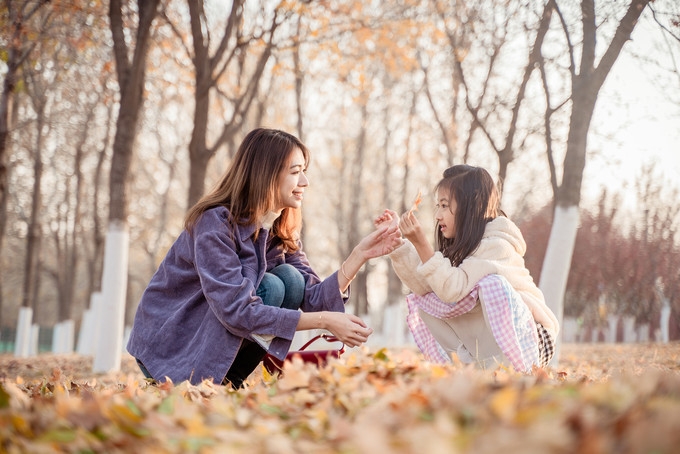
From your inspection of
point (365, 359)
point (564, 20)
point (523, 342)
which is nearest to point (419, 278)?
point (523, 342)

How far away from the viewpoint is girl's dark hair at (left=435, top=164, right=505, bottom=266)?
400 cm

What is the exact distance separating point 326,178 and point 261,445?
72.8ft

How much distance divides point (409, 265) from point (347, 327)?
1.09 m

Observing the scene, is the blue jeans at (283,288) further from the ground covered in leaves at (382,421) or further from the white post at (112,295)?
the white post at (112,295)

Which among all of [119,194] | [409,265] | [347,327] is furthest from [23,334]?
[347,327]

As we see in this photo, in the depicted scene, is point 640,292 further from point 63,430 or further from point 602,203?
point 63,430

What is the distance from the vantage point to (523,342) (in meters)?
3.60

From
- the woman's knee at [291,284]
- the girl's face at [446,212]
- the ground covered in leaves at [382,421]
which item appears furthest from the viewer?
the girl's face at [446,212]

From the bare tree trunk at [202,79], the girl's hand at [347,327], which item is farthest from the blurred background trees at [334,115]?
the girl's hand at [347,327]

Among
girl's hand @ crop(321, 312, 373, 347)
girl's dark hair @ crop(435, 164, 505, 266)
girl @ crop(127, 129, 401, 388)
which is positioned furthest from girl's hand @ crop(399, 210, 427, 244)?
girl's hand @ crop(321, 312, 373, 347)

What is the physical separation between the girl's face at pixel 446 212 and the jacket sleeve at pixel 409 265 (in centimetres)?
27

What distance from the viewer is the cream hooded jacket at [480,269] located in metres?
3.69

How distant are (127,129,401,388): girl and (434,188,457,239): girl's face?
0.50m

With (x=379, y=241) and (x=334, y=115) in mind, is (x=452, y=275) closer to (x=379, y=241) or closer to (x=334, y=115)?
(x=379, y=241)
